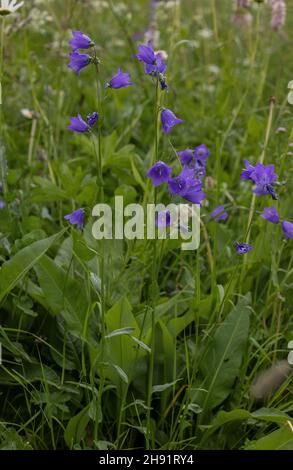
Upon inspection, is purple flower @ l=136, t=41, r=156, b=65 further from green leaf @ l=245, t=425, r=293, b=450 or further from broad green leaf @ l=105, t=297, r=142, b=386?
green leaf @ l=245, t=425, r=293, b=450

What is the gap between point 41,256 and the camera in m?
1.74

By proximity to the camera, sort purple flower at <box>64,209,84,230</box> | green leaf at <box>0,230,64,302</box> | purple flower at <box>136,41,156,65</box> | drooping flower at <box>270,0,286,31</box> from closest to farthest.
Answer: purple flower at <box>136,41,156,65</box> < purple flower at <box>64,209,84,230</box> < green leaf at <box>0,230,64,302</box> < drooping flower at <box>270,0,286,31</box>

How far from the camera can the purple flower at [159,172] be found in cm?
150

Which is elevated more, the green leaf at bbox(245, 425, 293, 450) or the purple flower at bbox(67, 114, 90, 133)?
the purple flower at bbox(67, 114, 90, 133)

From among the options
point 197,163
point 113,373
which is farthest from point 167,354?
point 197,163

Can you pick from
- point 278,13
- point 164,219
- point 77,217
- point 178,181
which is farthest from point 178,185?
point 278,13

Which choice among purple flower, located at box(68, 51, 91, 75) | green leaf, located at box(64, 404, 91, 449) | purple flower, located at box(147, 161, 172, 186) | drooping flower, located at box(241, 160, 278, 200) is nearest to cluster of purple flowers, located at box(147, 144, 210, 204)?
purple flower, located at box(147, 161, 172, 186)

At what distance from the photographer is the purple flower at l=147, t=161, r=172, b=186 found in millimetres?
1497

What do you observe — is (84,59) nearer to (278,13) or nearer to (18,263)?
(18,263)

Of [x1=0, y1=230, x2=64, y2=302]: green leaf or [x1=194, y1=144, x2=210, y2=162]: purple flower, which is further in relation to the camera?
[x1=194, y1=144, x2=210, y2=162]: purple flower

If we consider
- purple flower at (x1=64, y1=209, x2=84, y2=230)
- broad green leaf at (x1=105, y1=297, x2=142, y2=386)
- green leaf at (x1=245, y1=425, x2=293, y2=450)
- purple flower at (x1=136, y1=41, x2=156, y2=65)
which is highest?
purple flower at (x1=136, y1=41, x2=156, y2=65)
